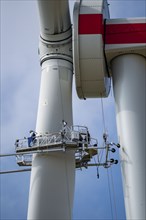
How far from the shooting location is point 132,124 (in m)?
17.6

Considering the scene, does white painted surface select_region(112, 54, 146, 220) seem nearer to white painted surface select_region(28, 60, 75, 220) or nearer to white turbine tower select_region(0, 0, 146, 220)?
white turbine tower select_region(0, 0, 146, 220)

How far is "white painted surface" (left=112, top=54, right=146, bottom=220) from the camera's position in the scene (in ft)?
54.5

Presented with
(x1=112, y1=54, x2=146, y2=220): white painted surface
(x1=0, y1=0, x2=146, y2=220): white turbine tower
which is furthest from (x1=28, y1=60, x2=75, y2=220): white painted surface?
(x1=112, y1=54, x2=146, y2=220): white painted surface

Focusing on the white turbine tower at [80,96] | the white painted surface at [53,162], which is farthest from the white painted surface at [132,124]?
the white painted surface at [53,162]

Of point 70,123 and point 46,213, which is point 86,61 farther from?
point 46,213

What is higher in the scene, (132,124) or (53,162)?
(132,124)

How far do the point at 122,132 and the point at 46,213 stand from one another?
5538 mm

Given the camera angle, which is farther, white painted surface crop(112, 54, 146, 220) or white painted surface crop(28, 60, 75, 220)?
white painted surface crop(28, 60, 75, 220)

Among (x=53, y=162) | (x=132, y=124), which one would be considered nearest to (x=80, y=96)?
(x=132, y=124)

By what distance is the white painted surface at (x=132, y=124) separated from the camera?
54.5 feet

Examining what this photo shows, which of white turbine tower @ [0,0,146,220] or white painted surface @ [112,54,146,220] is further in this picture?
white turbine tower @ [0,0,146,220]

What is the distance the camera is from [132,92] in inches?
719

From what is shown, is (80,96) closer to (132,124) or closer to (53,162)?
(132,124)

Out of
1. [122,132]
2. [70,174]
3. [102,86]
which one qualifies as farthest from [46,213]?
[102,86]
